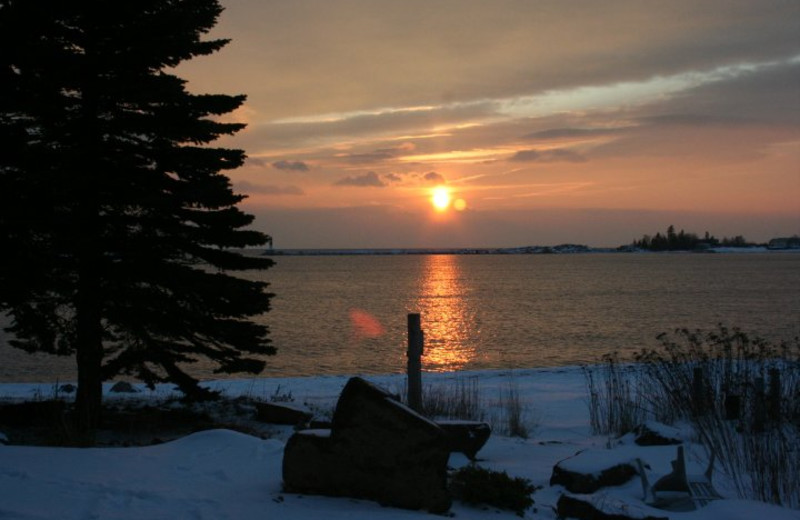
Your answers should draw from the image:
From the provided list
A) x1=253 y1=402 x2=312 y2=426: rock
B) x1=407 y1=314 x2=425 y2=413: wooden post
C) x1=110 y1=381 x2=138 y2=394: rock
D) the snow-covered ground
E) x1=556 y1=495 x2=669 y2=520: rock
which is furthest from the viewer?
x1=110 y1=381 x2=138 y2=394: rock

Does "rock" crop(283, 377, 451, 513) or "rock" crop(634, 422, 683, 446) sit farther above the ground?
"rock" crop(283, 377, 451, 513)

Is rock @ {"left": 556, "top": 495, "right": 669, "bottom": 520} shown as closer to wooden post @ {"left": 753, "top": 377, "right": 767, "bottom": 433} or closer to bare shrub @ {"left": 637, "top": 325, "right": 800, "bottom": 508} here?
bare shrub @ {"left": 637, "top": 325, "right": 800, "bottom": 508}

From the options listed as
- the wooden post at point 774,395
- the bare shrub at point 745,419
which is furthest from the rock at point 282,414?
the wooden post at point 774,395

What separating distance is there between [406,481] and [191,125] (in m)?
7.69

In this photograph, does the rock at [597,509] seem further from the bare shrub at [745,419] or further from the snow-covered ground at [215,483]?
the bare shrub at [745,419]

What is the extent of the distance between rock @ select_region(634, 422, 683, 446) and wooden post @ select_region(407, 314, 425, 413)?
3.48 m

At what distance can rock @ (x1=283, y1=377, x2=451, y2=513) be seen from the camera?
6.61 meters

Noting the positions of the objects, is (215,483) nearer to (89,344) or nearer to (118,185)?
(89,344)

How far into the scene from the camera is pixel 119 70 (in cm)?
1159

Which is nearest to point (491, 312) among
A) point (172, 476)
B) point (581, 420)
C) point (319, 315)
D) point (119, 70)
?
point (319, 315)

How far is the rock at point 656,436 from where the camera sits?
9219 millimetres

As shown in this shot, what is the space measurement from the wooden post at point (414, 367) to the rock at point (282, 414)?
5.94 ft

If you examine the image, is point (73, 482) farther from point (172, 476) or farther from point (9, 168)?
point (9, 168)

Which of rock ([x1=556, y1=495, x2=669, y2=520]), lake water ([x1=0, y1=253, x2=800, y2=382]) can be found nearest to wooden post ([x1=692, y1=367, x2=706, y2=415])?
rock ([x1=556, y1=495, x2=669, y2=520])
